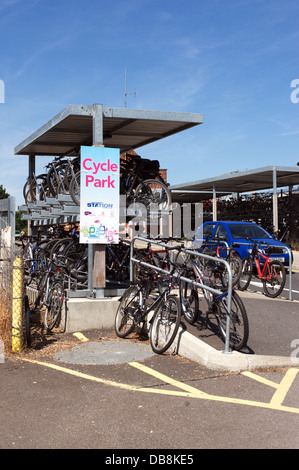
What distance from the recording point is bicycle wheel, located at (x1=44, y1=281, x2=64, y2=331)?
7707 mm

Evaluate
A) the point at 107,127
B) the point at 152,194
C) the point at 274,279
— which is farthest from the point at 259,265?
the point at 107,127

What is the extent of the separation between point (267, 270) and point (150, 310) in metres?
4.50

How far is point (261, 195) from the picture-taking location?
95.6 feet

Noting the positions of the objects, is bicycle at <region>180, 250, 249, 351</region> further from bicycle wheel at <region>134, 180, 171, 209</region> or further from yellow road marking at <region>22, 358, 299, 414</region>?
bicycle wheel at <region>134, 180, 171, 209</region>

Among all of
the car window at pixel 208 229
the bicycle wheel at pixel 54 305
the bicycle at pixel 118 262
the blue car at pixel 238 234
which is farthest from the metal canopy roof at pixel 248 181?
the bicycle wheel at pixel 54 305

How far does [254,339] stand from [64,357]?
2516 millimetres

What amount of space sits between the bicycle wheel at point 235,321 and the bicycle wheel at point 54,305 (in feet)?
8.38

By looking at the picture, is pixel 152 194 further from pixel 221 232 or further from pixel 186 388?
pixel 186 388

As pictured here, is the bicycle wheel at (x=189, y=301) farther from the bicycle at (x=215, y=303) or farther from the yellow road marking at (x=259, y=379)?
the yellow road marking at (x=259, y=379)

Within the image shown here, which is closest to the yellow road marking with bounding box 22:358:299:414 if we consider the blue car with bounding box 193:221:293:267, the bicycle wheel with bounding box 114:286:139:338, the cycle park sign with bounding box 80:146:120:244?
the bicycle wheel with bounding box 114:286:139:338

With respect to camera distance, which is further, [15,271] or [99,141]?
[99,141]

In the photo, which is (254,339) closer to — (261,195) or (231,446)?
(231,446)

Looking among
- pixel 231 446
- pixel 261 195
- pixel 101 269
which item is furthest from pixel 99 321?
pixel 261 195

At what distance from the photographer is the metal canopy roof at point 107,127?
8133 mm
